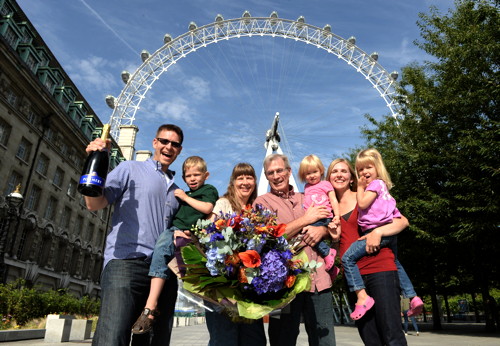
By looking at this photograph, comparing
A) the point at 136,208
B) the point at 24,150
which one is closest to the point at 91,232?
the point at 24,150

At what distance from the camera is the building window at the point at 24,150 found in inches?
1113

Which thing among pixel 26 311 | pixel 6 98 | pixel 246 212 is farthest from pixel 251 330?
pixel 6 98

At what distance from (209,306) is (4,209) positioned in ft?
87.5

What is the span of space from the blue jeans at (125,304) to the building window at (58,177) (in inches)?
1374

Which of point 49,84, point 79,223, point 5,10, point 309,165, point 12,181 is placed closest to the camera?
point 309,165

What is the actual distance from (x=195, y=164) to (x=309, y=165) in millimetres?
1379

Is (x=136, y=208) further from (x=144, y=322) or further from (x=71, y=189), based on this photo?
(x=71, y=189)

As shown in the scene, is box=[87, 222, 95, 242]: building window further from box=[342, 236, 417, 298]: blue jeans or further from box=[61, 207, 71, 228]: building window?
box=[342, 236, 417, 298]: blue jeans

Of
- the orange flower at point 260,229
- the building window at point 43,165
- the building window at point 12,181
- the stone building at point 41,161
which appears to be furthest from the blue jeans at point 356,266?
the building window at point 43,165

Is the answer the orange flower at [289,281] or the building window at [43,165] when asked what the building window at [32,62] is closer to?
the building window at [43,165]

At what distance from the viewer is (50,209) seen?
32844 mm

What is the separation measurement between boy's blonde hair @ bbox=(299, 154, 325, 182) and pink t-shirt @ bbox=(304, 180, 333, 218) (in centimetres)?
18

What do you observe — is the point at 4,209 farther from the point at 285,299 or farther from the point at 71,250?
the point at 285,299

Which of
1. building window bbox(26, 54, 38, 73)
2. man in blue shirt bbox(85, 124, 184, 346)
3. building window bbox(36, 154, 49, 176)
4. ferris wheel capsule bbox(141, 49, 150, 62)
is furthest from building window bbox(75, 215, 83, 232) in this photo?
man in blue shirt bbox(85, 124, 184, 346)
